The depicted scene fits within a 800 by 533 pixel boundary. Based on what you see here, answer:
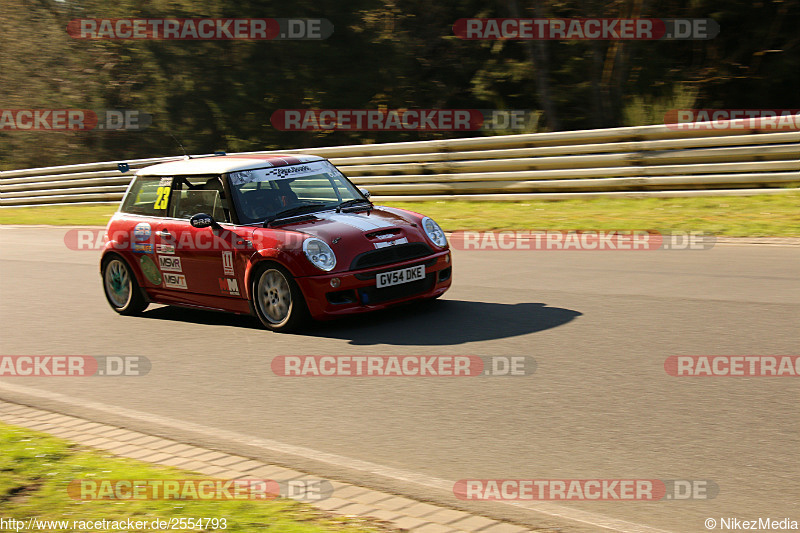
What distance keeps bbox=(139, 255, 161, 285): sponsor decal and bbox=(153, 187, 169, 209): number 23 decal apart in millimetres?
525

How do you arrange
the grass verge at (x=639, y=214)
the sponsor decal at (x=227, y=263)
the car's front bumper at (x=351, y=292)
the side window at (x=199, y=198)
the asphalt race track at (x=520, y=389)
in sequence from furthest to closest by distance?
the grass verge at (x=639, y=214)
the side window at (x=199, y=198)
the sponsor decal at (x=227, y=263)
the car's front bumper at (x=351, y=292)
the asphalt race track at (x=520, y=389)

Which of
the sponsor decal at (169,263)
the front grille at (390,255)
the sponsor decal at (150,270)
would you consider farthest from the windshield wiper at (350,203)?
the sponsor decal at (150,270)

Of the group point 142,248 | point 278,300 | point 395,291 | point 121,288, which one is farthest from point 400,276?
point 121,288

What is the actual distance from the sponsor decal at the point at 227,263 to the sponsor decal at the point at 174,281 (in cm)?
70

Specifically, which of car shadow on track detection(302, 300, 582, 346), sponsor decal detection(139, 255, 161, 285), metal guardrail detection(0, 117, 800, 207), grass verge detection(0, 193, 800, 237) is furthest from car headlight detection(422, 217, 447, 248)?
metal guardrail detection(0, 117, 800, 207)

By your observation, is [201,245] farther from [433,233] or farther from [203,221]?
[433,233]

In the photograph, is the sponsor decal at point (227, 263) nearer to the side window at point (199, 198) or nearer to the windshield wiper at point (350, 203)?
the side window at point (199, 198)

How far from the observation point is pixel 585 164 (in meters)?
15.8

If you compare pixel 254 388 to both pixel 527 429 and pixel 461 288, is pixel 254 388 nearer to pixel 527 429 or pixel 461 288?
pixel 527 429

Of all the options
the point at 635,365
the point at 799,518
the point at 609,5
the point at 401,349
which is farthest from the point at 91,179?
the point at 799,518

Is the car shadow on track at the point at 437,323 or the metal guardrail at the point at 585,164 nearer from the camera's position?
the car shadow on track at the point at 437,323

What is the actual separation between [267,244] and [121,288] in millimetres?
2588

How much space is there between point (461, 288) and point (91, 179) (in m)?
16.6

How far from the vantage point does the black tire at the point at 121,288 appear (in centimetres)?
1016
